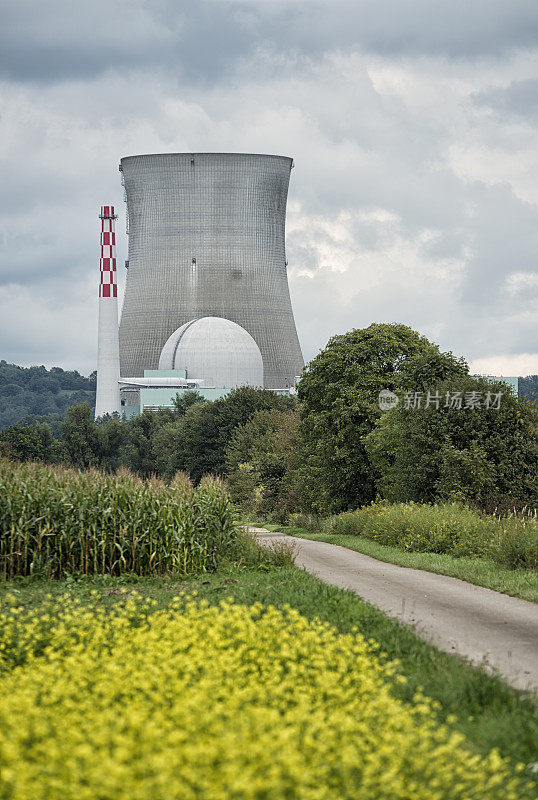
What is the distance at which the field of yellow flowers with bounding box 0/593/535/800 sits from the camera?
389 cm

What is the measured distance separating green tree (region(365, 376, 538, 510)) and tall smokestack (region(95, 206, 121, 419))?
7359cm

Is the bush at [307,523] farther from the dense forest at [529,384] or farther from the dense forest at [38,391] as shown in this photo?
the dense forest at [38,391]

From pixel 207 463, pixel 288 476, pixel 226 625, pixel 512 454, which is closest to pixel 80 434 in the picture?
pixel 207 463

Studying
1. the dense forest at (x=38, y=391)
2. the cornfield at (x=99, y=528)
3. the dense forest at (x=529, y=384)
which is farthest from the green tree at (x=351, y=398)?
the dense forest at (x=38, y=391)

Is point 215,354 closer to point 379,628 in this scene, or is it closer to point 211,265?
point 211,265

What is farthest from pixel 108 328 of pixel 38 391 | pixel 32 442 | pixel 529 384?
pixel 529 384

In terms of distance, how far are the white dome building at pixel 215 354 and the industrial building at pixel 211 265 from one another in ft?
0.39

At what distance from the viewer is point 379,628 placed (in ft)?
30.0

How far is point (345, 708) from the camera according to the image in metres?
5.55

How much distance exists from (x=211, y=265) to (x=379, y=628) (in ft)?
287

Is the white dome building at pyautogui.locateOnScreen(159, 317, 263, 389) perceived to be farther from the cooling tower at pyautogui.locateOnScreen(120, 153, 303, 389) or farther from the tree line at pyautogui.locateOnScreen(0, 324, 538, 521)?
the tree line at pyautogui.locateOnScreen(0, 324, 538, 521)

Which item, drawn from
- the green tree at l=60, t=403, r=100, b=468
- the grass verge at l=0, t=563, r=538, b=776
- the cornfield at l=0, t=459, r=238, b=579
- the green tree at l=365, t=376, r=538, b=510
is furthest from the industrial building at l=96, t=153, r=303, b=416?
the grass verge at l=0, t=563, r=538, b=776

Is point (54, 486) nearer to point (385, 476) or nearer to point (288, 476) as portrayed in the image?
point (385, 476)

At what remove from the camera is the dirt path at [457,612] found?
8234 mm
